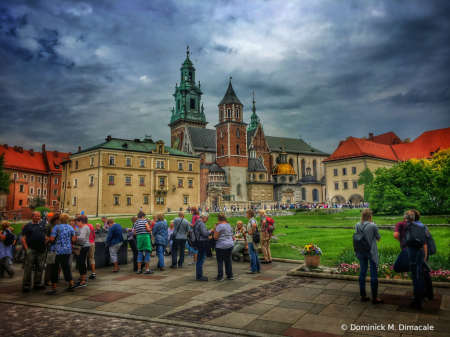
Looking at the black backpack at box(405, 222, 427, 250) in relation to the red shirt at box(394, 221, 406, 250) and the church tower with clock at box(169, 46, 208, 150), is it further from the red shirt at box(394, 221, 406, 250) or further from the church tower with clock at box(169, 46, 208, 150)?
the church tower with clock at box(169, 46, 208, 150)

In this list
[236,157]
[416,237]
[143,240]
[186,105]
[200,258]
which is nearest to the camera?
[416,237]

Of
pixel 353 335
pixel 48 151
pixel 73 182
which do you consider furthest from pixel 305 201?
pixel 353 335

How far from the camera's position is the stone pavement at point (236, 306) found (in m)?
6.19

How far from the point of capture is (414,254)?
279 inches

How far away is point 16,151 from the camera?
64812 millimetres

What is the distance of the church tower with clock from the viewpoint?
88938mm

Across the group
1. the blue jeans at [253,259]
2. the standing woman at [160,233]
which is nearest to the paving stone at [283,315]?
the blue jeans at [253,259]

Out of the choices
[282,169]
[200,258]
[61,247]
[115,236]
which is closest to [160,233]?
[115,236]

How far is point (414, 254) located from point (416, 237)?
13.7 inches

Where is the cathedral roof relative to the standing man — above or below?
above

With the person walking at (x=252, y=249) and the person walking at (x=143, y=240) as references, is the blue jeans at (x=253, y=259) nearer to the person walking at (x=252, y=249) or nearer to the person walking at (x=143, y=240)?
the person walking at (x=252, y=249)

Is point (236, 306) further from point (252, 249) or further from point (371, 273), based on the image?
point (252, 249)

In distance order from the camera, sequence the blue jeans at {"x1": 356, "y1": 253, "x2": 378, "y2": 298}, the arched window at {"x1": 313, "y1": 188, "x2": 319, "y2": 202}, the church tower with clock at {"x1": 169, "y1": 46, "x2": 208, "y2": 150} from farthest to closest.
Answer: the church tower with clock at {"x1": 169, "y1": 46, "x2": 208, "y2": 150}, the arched window at {"x1": 313, "y1": 188, "x2": 319, "y2": 202}, the blue jeans at {"x1": 356, "y1": 253, "x2": 378, "y2": 298}

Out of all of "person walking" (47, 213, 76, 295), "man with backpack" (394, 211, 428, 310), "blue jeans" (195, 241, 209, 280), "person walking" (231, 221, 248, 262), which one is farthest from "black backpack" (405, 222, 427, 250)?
"person walking" (47, 213, 76, 295)
